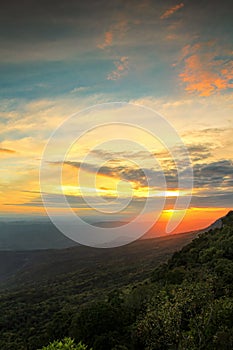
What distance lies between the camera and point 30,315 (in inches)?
3580

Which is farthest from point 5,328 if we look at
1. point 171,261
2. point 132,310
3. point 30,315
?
point 132,310

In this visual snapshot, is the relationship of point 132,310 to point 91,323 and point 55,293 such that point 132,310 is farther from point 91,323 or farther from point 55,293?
point 55,293

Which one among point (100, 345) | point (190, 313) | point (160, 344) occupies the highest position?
point (190, 313)

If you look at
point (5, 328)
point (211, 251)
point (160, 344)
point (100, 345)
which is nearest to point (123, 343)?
point (100, 345)

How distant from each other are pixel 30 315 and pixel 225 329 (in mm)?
77142

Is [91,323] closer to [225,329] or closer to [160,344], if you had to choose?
[160,344]

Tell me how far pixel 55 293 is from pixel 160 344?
339ft

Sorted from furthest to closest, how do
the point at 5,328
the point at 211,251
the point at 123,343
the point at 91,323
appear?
1. the point at 5,328
2. the point at 211,251
3. the point at 91,323
4. the point at 123,343

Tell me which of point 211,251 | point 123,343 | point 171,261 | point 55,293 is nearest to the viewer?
point 123,343

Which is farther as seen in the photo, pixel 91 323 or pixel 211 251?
pixel 211 251

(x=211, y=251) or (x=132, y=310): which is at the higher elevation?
(x=211, y=251)

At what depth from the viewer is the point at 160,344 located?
2556 centimetres

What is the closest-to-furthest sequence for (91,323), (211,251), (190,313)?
1. (190,313)
2. (91,323)
3. (211,251)

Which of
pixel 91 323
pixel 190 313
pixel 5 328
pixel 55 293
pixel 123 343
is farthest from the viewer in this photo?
pixel 55 293
